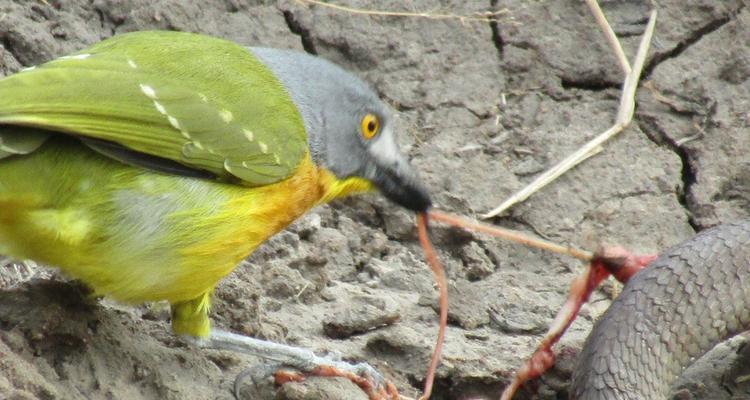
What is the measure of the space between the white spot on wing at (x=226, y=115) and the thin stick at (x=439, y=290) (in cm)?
100

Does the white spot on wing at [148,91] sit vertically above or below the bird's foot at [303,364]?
above

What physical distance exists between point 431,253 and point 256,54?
3.38 ft

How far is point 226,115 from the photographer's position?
16.7 feet

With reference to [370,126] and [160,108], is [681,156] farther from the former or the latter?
[160,108]

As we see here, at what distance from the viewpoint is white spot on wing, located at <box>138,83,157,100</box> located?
16.2ft

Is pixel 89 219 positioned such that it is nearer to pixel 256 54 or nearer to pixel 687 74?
pixel 256 54

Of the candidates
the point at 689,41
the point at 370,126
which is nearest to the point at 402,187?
the point at 370,126

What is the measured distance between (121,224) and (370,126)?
4.02 feet

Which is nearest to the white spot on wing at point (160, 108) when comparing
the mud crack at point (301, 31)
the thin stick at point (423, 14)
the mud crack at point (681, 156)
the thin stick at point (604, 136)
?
the thin stick at point (604, 136)

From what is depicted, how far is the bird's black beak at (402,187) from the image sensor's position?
5598 mm

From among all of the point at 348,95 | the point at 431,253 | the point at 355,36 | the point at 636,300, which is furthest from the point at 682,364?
the point at 355,36

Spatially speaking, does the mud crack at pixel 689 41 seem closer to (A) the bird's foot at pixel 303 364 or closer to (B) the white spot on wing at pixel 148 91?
(A) the bird's foot at pixel 303 364

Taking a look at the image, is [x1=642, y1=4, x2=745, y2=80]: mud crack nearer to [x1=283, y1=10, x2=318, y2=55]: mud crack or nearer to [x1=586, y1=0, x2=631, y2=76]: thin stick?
[x1=586, y1=0, x2=631, y2=76]: thin stick

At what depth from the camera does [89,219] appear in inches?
184
